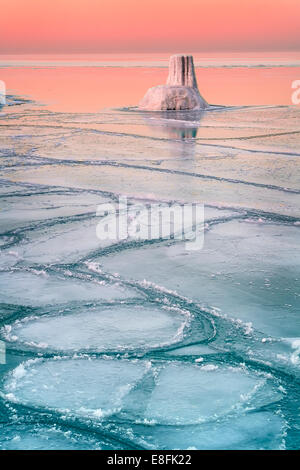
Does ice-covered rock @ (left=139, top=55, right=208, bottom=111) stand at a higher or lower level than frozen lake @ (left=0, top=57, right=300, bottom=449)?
higher

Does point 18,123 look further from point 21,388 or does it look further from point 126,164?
point 21,388

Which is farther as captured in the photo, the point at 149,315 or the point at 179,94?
the point at 179,94

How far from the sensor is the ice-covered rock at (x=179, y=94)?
620 inches

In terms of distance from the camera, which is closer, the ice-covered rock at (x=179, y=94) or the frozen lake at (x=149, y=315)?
the frozen lake at (x=149, y=315)

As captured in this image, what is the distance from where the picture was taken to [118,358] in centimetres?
266

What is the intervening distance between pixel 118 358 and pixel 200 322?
1.84 feet

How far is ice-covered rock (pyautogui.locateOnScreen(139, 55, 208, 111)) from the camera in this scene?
15750mm

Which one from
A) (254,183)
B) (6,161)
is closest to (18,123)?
(6,161)

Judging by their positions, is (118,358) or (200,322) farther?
(200,322)

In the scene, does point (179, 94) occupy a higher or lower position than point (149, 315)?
higher

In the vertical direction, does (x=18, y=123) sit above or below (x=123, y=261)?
above

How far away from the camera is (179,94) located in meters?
15.7

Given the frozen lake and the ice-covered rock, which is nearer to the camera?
the frozen lake

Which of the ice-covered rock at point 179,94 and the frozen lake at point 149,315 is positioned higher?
the ice-covered rock at point 179,94
